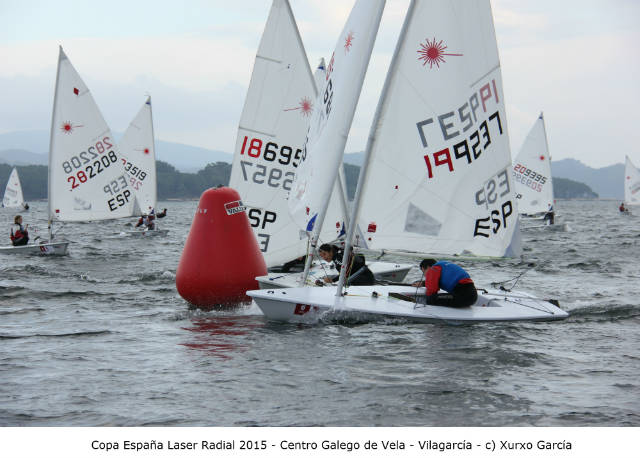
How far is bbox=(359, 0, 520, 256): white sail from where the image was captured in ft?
30.4

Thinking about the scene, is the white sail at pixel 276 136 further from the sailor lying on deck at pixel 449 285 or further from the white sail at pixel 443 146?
the sailor lying on deck at pixel 449 285

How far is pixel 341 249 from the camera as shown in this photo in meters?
12.4

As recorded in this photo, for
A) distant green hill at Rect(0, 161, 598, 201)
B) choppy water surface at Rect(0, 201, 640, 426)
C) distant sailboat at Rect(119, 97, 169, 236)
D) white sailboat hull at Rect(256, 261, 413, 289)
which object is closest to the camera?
choppy water surface at Rect(0, 201, 640, 426)

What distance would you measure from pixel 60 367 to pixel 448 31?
6.11 m

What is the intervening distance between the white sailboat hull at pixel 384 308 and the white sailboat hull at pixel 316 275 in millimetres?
960


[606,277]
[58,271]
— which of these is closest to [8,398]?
[58,271]

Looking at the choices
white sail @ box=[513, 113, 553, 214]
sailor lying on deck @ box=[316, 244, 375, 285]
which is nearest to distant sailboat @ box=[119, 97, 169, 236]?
white sail @ box=[513, 113, 553, 214]

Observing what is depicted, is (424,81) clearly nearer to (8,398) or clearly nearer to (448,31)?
(448,31)

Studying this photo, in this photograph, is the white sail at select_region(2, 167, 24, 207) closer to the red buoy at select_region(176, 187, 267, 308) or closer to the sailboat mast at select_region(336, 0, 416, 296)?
the red buoy at select_region(176, 187, 267, 308)

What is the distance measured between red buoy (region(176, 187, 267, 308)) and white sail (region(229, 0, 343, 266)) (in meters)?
2.26

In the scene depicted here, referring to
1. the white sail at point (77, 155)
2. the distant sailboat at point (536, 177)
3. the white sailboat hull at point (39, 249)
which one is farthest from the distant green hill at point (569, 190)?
the white sailboat hull at point (39, 249)

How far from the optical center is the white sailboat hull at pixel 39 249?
19.7 metres

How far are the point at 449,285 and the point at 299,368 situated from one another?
8.44ft

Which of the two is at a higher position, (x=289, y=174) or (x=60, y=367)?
(x=289, y=174)
